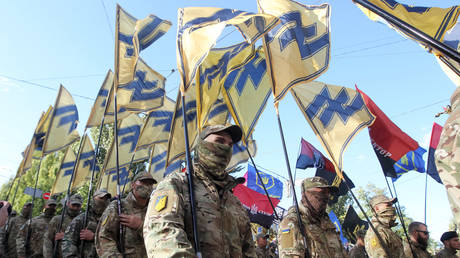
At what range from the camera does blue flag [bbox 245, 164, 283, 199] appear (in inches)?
495

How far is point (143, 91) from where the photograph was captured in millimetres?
7418

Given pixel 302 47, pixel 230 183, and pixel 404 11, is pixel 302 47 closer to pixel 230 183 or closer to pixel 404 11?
pixel 404 11

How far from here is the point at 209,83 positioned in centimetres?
515

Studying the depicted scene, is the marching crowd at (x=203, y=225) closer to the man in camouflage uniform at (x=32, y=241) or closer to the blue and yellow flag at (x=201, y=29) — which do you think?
the man in camouflage uniform at (x=32, y=241)

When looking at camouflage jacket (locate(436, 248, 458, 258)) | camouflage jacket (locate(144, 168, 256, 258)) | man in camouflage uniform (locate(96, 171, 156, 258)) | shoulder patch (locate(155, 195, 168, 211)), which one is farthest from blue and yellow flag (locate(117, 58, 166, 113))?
camouflage jacket (locate(436, 248, 458, 258))

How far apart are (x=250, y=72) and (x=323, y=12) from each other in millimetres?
1549

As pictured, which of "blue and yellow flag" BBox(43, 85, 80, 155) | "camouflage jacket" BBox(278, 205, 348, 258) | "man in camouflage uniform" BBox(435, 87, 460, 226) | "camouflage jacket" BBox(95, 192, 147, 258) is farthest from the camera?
"blue and yellow flag" BBox(43, 85, 80, 155)

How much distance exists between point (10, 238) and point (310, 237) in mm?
9210

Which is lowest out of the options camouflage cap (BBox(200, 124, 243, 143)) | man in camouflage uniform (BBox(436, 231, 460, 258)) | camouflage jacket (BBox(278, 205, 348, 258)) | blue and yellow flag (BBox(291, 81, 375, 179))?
man in camouflage uniform (BBox(436, 231, 460, 258))

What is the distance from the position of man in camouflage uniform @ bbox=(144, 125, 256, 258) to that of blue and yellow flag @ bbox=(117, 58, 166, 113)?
4.02 m

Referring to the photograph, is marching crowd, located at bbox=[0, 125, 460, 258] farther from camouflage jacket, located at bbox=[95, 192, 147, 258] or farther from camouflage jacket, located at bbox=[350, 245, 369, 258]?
camouflage jacket, located at bbox=[350, 245, 369, 258]

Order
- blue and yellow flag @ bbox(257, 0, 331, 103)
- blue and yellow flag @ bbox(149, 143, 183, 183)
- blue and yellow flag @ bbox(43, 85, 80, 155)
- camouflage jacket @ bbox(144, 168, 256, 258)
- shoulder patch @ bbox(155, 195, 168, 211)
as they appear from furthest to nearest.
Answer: blue and yellow flag @ bbox(149, 143, 183, 183)
blue and yellow flag @ bbox(43, 85, 80, 155)
blue and yellow flag @ bbox(257, 0, 331, 103)
shoulder patch @ bbox(155, 195, 168, 211)
camouflage jacket @ bbox(144, 168, 256, 258)

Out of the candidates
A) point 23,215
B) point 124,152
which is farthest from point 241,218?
point 23,215

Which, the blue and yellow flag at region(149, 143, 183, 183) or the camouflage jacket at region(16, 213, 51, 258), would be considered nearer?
the camouflage jacket at region(16, 213, 51, 258)
